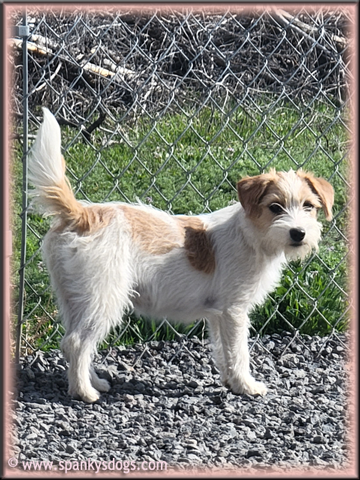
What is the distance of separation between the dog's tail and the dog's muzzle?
1086mm

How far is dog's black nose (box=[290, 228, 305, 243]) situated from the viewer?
12.8 ft

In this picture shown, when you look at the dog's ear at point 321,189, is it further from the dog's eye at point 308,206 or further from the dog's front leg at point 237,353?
the dog's front leg at point 237,353

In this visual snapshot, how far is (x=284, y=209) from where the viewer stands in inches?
158

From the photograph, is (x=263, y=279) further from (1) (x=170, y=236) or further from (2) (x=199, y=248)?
(1) (x=170, y=236)

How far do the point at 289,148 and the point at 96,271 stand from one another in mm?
3138

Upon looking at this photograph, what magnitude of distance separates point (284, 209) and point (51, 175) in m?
1.20

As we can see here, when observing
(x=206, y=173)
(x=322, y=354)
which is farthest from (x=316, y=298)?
(x=206, y=173)

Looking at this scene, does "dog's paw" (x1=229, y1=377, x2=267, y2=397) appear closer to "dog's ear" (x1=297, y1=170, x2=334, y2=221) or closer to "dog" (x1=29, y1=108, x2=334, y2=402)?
"dog" (x1=29, y1=108, x2=334, y2=402)

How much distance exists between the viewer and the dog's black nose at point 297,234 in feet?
12.8

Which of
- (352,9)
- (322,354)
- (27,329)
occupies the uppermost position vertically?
(352,9)

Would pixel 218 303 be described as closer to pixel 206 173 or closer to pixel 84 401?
pixel 84 401

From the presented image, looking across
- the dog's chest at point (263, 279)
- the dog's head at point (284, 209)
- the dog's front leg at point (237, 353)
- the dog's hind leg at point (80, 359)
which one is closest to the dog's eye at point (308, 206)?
the dog's head at point (284, 209)

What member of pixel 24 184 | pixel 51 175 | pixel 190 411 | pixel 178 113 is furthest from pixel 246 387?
pixel 178 113

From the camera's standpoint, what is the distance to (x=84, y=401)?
4090 millimetres
